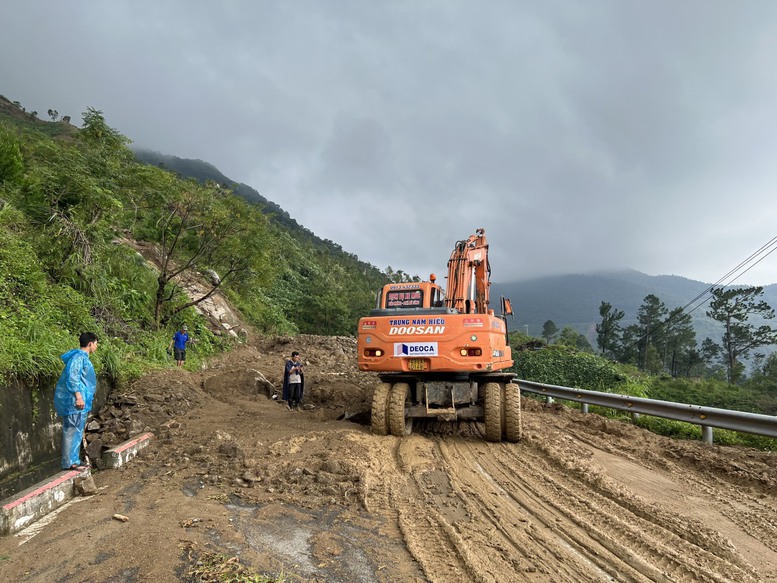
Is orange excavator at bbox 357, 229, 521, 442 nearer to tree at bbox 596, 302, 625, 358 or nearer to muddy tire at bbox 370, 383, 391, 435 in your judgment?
muddy tire at bbox 370, 383, 391, 435

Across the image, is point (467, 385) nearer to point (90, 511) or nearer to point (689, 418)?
point (689, 418)

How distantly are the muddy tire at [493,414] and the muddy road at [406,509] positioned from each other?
332 mm

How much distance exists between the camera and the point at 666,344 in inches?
2422

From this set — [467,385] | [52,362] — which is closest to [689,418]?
[467,385]

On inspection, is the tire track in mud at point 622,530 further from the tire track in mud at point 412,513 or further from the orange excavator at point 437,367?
the orange excavator at point 437,367

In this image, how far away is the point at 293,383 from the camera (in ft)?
35.3

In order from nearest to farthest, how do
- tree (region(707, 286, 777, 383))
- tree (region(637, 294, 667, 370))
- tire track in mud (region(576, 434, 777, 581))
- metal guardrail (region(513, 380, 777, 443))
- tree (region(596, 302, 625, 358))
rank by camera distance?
tire track in mud (region(576, 434, 777, 581))
metal guardrail (region(513, 380, 777, 443))
tree (region(707, 286, 777, 383))
tree (region(637, 294, 667, 370))
tree (region(596, 302, 625, 358))

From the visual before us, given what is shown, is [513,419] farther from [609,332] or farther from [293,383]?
[609,332]

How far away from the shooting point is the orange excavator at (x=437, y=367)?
23.3 feet

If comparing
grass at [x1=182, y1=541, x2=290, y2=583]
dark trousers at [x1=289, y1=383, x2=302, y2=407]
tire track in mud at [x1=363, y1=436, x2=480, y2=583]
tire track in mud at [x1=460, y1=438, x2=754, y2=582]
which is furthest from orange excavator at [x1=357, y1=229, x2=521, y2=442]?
grass at [x1=182, y1=541, x2=290, y2=583]

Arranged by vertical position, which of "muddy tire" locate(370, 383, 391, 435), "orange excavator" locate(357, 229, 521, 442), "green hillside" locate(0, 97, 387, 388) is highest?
"green hillside" locate(0, 97, 387, 388)

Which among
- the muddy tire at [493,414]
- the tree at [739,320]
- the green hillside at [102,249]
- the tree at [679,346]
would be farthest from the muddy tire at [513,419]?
the tree at [679,346]

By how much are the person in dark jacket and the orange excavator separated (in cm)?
342

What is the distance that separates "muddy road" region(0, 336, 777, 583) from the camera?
305cm
